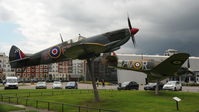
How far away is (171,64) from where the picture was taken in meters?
23.5

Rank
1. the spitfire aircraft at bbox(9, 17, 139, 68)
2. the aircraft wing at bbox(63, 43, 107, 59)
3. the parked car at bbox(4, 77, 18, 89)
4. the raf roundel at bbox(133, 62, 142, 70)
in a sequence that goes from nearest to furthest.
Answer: the aircraft wing at bbox(63, 43, 107, 59)
the spitfire aircraft at bbox(9, 17, 139, 68)
the raf roundel at bbox(133, 62, 142, 70)
the parked car at bbox(4, 77, 18, 89)

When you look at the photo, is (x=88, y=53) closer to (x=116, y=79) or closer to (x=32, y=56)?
(x=32, y=56)

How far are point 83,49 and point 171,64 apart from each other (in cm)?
1116

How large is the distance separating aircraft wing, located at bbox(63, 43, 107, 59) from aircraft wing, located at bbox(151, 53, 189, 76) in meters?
8.62

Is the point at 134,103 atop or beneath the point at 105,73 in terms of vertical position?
beneath

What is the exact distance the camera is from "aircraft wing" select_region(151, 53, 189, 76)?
2192 cm

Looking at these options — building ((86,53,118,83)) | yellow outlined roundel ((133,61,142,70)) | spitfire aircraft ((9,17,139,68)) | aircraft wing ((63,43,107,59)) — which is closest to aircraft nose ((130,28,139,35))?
spitfire aircraft ((9,17,139,68))

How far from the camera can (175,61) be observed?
22.9 meters

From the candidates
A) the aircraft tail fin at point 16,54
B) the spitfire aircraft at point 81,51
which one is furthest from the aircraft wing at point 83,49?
the aircraft tail fin at point 16,54

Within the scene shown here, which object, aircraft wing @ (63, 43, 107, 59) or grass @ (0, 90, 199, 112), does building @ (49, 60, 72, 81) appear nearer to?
grass @ (0, 90, 199, 112)

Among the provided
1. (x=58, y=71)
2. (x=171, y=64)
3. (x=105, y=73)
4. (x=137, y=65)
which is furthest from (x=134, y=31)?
(x=58, y=71)

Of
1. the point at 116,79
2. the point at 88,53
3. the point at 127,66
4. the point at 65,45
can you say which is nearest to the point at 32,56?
the point at 65,45

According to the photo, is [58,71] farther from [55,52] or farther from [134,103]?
[134,103]

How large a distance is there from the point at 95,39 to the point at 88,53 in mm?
1364
